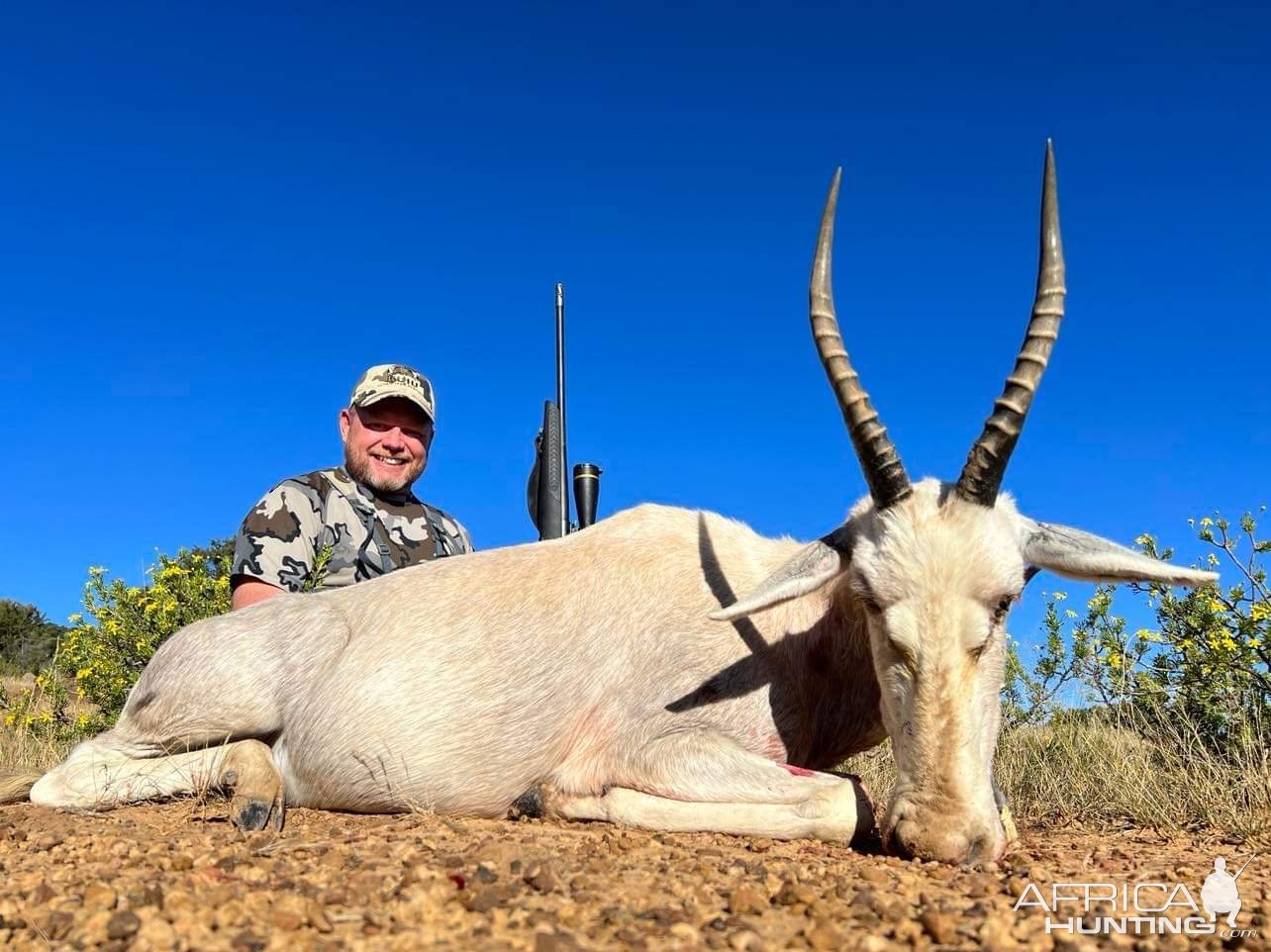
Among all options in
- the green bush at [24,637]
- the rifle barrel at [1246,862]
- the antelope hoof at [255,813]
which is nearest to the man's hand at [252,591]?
the antelope hoof at [255,813]

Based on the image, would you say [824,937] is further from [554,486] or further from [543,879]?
[554,486]

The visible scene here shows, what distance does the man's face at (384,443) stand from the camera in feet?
24.6

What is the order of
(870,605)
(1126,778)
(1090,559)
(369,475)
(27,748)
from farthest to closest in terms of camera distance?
(27,748)
(369,475)
(1126,778)
(1090,559)
(870,605)

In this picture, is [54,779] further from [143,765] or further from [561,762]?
[561,762]

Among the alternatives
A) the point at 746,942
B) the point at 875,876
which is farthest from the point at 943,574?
the point at 746,942

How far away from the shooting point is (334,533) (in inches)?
276

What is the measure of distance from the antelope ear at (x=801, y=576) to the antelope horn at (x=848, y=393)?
294 mm

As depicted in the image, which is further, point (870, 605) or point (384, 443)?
point (384, 443)

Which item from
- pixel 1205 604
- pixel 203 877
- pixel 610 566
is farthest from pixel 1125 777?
pixel 203 877

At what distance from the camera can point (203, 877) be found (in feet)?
8.39

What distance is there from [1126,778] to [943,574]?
2571 mm

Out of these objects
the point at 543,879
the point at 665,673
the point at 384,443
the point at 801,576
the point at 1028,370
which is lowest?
the point at 543,879

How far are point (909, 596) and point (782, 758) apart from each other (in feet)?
3.55

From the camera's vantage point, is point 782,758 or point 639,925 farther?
point 782,758
